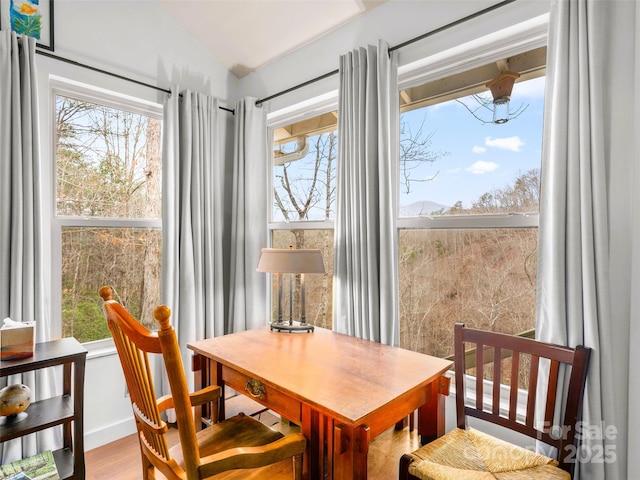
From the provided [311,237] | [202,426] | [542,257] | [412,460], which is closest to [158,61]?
[311,237]

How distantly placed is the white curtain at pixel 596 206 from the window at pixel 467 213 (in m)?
0.27

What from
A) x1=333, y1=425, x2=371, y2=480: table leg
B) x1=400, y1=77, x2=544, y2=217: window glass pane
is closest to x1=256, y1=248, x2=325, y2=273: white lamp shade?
x1=400, y1=77, x2=544, y2=217: window glass pane

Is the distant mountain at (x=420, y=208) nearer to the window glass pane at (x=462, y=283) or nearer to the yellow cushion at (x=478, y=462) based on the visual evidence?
the window glass pane at (x=462, y=283)

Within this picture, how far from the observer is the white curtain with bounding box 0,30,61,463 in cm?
182

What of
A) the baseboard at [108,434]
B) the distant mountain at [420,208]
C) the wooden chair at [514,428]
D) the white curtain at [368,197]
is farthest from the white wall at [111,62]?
the wooden chair at [514,428]

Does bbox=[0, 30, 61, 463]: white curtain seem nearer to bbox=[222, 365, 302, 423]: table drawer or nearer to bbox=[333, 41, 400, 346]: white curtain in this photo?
bbox=[222, 365, 302, 423]: table drawer

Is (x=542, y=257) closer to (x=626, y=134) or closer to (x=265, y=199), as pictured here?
(x=626, y=134)

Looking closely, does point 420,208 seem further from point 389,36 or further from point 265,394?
point 265,394

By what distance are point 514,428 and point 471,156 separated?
125 cm

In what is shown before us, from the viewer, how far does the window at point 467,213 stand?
1.70 metres

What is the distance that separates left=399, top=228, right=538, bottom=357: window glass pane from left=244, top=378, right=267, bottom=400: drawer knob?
0.97 meters

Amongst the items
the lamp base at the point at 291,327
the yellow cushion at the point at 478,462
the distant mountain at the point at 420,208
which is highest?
the distant mountain at the point at 420,208

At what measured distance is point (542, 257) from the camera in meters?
1.49

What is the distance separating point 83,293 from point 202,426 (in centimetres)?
121
